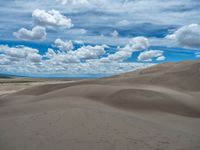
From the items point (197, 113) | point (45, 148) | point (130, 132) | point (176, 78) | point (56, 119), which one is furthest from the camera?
point (176, 78)

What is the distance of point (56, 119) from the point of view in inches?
342

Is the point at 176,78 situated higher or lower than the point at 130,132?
higher

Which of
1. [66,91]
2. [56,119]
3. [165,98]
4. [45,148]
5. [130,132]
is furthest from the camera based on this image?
[66,91]

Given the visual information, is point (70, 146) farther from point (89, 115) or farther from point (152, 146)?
point (89, 115)

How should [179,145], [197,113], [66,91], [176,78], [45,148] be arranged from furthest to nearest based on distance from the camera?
1. [176,78]
2. [66,91]
3. [197,113]
4. [179,145]
5. [45,148]

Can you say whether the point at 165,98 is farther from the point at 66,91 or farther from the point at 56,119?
the point at 56,119

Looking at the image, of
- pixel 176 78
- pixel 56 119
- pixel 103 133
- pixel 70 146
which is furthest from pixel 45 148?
pixel 176 78

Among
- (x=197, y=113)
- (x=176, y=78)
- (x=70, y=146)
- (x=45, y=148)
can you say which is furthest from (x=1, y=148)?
(x=176, y=78)

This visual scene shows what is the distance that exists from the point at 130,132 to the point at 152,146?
1.06 meters

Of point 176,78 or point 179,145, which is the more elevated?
point 176,78

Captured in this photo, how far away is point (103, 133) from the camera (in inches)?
293

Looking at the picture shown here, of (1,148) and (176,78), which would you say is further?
(176,78)

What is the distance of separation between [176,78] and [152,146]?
14303 mm

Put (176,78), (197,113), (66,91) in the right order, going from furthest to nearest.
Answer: (176,78)
(66,91)
(197,113)
